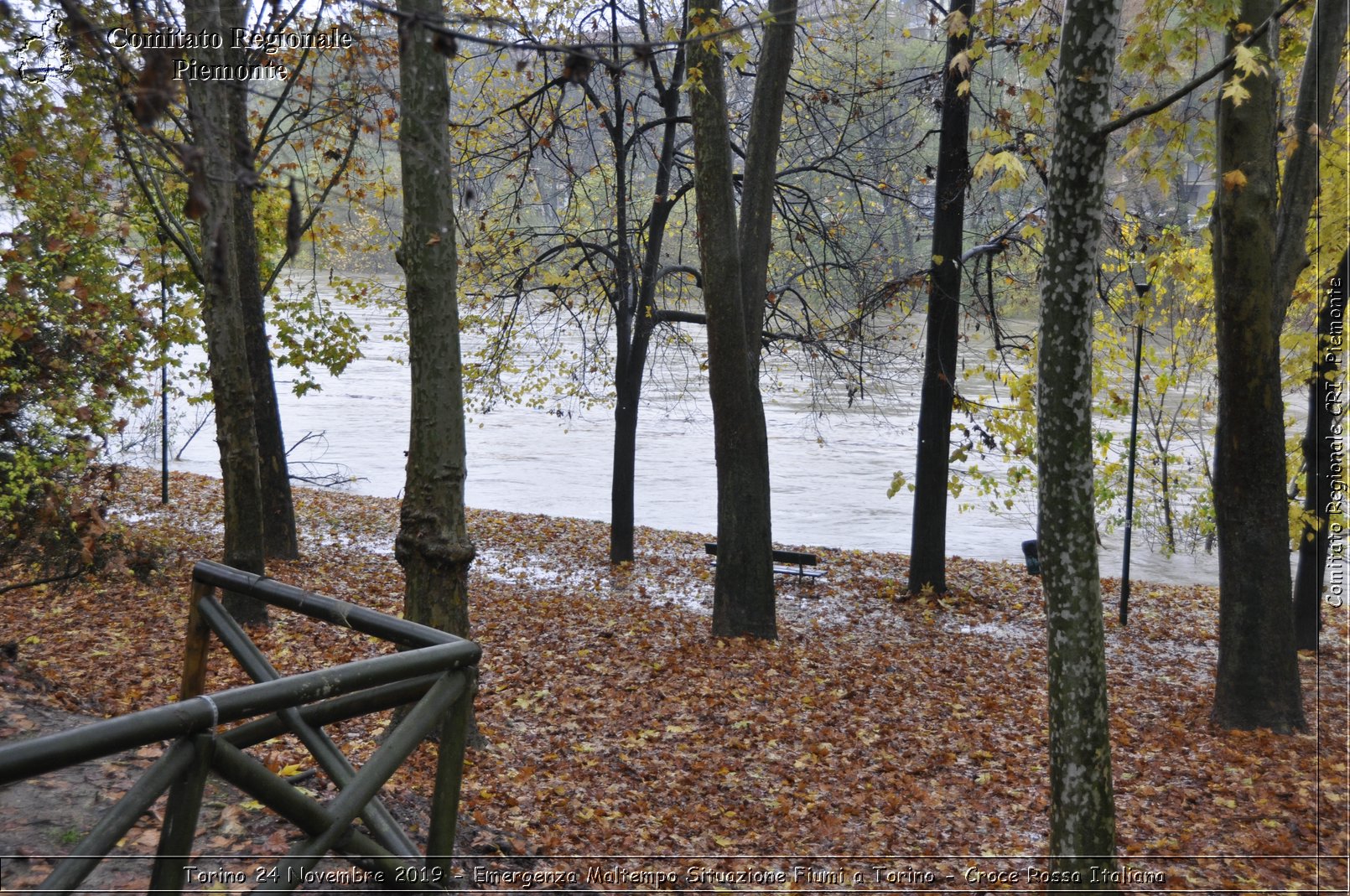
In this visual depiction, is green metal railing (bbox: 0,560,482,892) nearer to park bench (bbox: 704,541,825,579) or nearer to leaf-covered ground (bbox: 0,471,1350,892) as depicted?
leaf-covered ground (bbox: 0,471,1350,892)

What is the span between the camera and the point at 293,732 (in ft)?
10.5

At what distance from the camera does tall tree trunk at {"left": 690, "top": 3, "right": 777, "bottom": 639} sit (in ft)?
28.6

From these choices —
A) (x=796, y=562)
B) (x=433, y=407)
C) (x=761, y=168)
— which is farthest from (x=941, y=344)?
(x=433, y=407)

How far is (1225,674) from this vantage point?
23.1 ft

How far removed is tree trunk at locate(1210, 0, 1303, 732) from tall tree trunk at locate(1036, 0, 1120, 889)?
2847 mm

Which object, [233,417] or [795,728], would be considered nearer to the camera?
[795,728]

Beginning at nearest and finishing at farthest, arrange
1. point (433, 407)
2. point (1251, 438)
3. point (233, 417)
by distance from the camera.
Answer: point (433, 407), point (1251, 438), point (233, 417)

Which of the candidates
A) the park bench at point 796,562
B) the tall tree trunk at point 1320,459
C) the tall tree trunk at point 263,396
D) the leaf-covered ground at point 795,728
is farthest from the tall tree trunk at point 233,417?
the tall tree trunk at point 1320,459

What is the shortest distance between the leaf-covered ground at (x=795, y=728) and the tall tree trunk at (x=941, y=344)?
0.78 meters

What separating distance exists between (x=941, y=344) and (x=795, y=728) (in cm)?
606

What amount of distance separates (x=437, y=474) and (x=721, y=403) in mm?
4214

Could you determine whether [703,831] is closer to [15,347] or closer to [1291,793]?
[1291,793]

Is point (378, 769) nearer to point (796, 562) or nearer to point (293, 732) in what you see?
point (293, 732)

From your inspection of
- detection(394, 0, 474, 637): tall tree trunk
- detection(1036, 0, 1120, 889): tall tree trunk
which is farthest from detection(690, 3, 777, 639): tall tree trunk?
detection(1036, 0, 1120, 889): tall tree trunk
